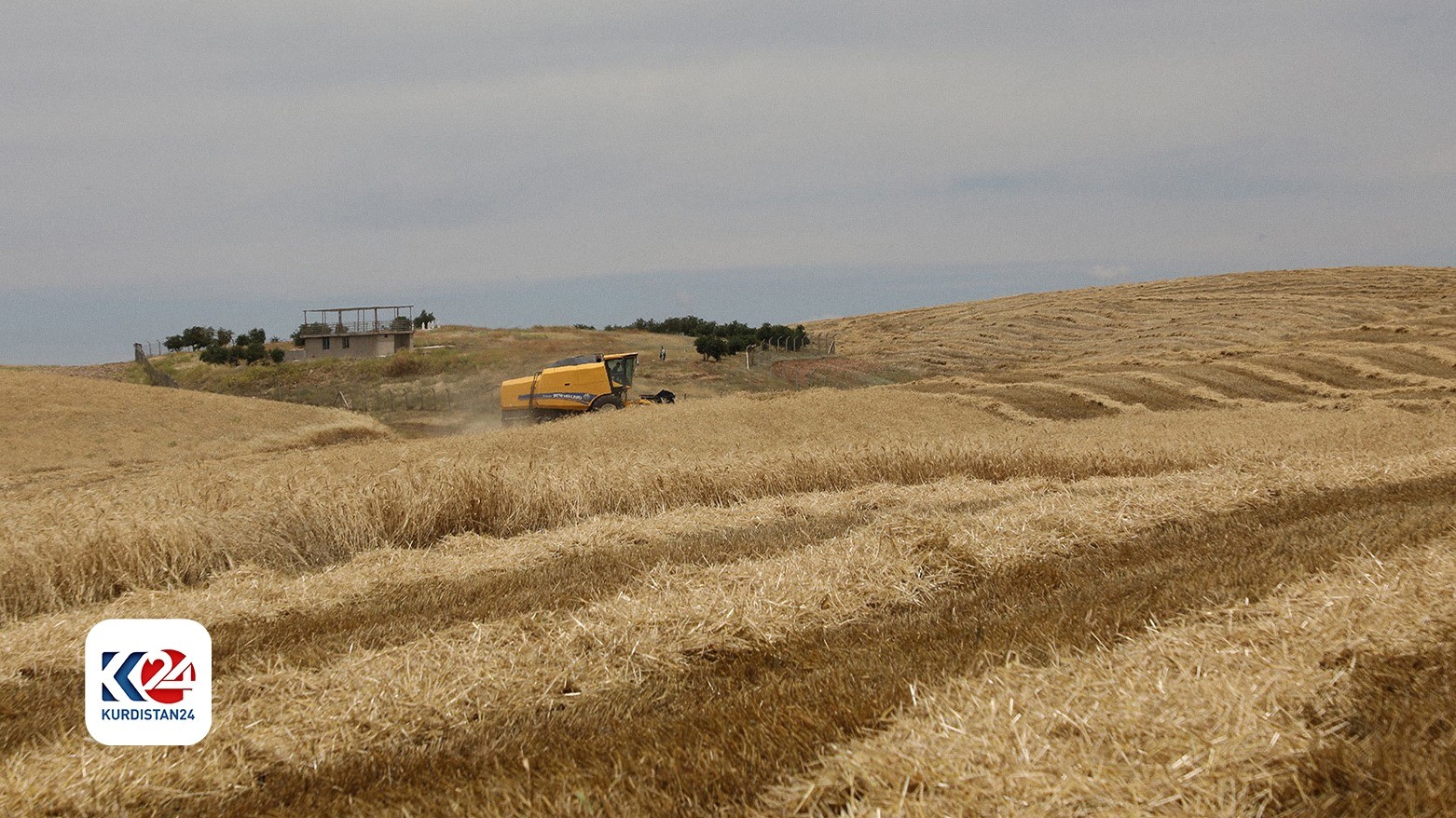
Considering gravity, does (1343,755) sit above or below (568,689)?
above

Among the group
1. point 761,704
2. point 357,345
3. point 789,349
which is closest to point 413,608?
point 761,704

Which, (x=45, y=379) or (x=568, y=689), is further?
(x=45, y=379)

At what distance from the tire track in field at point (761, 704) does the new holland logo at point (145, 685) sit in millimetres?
431

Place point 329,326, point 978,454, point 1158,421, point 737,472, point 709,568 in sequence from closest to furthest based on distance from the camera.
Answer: point 709,568, point 737,472, point 978,454, point 1158,421, point 329,326

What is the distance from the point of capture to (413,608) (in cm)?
740

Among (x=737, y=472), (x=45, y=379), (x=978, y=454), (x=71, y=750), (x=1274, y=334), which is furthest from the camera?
(x=1274, y=334)

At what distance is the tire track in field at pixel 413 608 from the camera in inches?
228

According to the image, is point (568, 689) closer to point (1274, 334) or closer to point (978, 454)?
point (978, 454)

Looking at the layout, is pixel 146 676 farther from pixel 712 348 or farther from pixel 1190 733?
pixel 712 348

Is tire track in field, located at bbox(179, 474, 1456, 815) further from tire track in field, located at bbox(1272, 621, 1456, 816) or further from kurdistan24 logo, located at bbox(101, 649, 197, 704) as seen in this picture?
tire track in field, located at bbox(1272, 621, 1456, 816)

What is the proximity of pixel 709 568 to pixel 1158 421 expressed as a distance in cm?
1670

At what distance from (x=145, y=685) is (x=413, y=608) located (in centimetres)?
291

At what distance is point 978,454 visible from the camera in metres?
14.7

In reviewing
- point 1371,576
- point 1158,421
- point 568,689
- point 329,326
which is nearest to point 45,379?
point 329,326
